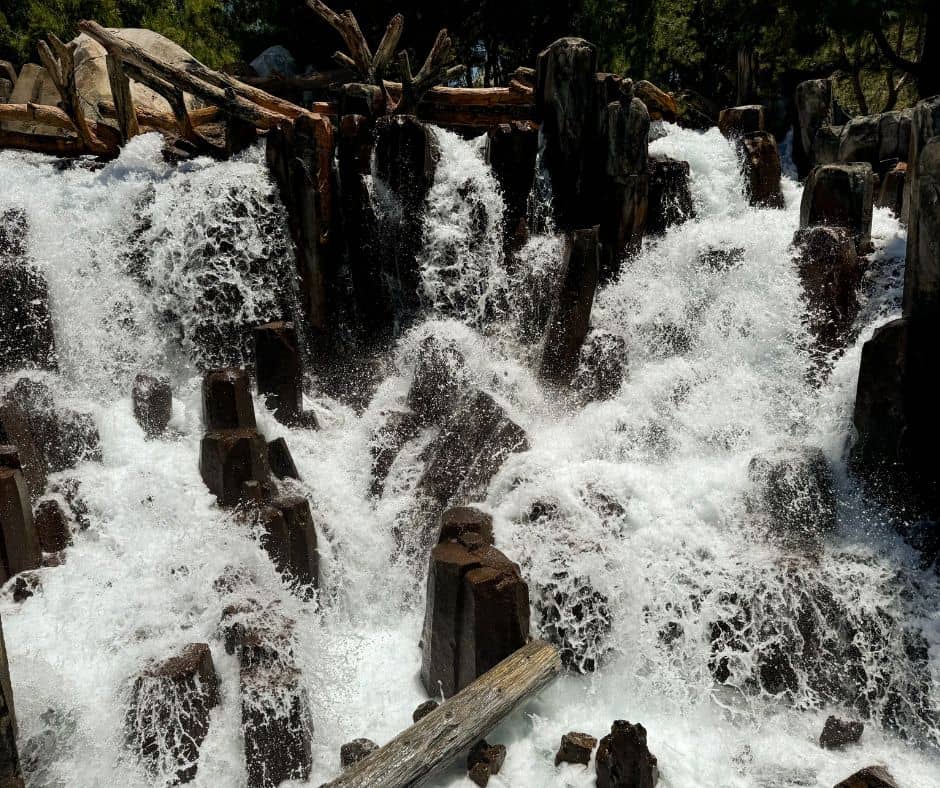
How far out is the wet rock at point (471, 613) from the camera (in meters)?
4.59

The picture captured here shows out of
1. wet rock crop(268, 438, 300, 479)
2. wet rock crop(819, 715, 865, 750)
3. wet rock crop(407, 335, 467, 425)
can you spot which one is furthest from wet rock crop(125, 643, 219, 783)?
wet rock crop(819, 715, 865, 750)

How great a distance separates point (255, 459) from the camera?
5801 millimetres

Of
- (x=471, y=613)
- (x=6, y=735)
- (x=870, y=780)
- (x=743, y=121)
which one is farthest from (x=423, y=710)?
(x=743, y=121)

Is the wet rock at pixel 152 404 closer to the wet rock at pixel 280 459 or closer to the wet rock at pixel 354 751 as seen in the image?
the wet rock at pixel 280 459

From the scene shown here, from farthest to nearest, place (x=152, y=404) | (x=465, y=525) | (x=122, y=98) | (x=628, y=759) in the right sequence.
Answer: (x=122, y=98) → (x=152, y=404) → (x=465, y=525) → (x=628, y=759)

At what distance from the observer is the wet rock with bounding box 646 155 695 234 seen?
8.95m

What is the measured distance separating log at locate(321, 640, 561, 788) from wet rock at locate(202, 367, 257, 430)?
9.28ft

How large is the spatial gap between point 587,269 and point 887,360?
306cm

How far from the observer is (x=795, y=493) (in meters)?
5.55

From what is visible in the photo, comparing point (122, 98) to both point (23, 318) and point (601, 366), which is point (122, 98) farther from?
point (601, 366)

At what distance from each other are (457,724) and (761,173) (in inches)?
317

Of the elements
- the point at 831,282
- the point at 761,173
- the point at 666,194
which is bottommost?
the point at 831,282

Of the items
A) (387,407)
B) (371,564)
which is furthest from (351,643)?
(387,407)

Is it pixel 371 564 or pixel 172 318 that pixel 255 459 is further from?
pixel 172 318
